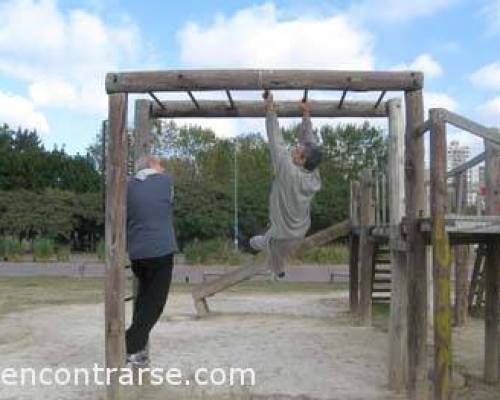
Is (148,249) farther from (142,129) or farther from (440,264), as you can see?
(440,264)

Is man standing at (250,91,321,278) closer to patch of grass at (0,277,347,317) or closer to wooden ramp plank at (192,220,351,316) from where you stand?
wooden ramp plank at (192,220,351,316)

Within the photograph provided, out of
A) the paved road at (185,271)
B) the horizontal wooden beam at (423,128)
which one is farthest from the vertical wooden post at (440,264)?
the paved road at (185,271)

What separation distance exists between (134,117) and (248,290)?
12704 millimetres

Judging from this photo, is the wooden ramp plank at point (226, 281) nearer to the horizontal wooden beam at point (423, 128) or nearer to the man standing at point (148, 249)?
the man standing at point (148, 249)

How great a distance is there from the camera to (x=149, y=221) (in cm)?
766

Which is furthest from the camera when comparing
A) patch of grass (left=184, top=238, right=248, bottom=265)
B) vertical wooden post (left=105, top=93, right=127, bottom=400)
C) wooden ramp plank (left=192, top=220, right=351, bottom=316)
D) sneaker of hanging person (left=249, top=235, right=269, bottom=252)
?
patch of grass (left=184, top=238, right=248, bottom=265)

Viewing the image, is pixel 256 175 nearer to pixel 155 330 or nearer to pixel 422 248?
pixel 155 330

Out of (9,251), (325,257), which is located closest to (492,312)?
(325,257)

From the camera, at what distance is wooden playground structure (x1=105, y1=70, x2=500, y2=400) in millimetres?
6746

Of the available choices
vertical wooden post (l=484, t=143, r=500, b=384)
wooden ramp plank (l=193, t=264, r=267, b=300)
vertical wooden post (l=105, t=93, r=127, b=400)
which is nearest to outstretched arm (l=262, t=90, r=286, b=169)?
vertical wooden post (l=105, t=93, r=127, b=400)

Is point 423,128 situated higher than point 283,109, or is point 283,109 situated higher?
point 283,109

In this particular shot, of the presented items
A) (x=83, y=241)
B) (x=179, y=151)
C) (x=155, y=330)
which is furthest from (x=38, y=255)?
(x=179, y=151)

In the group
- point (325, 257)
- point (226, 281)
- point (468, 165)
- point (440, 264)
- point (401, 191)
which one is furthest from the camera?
point (325, 257)

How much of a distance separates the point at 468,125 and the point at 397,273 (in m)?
1.97
